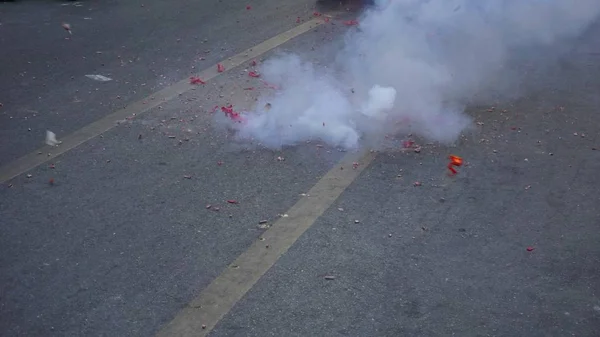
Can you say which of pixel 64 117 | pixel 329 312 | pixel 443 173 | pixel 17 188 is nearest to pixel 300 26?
pixel 64 117

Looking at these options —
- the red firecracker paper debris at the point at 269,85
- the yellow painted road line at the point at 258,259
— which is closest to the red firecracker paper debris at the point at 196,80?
the red firecracker paper debris at the point at 269,85

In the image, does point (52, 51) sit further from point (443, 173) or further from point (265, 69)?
point (443, 173)

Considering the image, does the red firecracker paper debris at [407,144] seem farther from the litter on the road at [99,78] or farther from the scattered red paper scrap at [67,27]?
the scattered red paper scrap at [67,27]

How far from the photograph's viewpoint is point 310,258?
407 centimetres

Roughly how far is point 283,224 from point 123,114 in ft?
8.61

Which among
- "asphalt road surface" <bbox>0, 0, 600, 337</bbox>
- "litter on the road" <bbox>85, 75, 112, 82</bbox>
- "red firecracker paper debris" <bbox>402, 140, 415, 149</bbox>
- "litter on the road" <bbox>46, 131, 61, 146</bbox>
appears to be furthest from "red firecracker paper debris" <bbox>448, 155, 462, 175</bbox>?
"litter on the road" <bbox>85, 75, 112, 82</bbox>

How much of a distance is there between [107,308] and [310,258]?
1237 mm

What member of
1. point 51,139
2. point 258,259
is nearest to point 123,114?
point 51,139

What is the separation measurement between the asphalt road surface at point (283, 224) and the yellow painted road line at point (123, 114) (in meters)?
0.08

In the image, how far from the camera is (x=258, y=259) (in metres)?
4.07

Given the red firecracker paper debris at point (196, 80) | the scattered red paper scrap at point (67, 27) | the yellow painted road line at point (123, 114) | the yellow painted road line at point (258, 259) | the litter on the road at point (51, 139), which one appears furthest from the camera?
the scattered red paper scrap at point (67, 27)

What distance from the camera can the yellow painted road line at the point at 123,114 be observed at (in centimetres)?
531

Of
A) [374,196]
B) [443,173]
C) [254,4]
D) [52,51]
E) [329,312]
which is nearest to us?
[329,312]

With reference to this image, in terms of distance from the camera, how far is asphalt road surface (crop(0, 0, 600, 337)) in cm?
358
